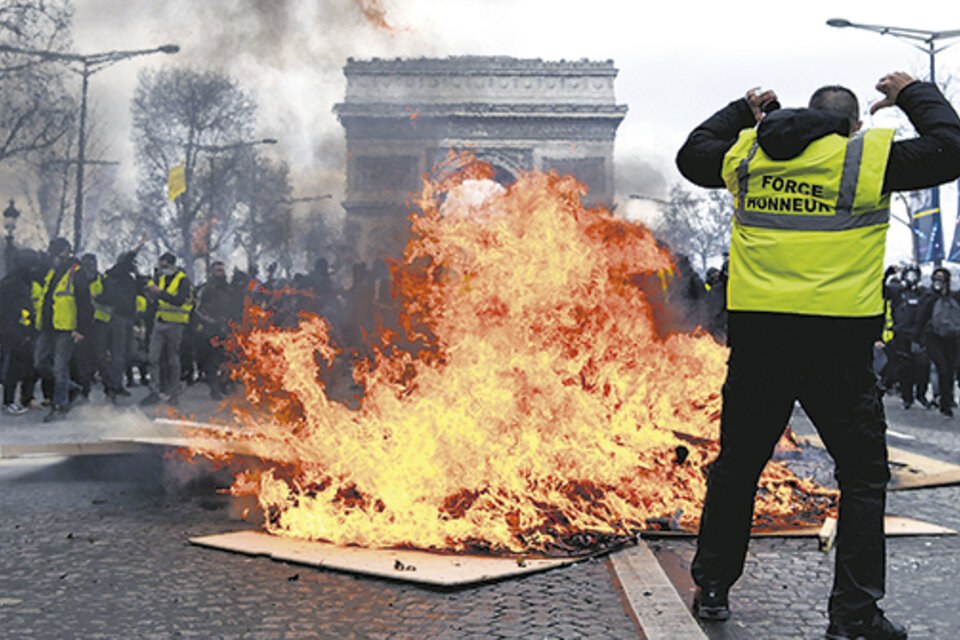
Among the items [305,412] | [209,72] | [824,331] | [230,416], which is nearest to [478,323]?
[305,412]

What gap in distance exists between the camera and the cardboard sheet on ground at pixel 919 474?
6.14 m

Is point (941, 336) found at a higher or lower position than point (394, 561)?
higher

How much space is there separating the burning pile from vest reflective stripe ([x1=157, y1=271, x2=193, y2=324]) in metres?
5.89

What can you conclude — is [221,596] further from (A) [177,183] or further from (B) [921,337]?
(A) [177,183]

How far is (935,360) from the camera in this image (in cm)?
1226

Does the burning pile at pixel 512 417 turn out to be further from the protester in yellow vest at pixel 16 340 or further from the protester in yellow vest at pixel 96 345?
the protester in yellow vest at pixel 96 345

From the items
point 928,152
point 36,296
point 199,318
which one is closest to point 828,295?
point 928,152

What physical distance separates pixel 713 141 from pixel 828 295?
70 cm

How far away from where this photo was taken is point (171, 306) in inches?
462

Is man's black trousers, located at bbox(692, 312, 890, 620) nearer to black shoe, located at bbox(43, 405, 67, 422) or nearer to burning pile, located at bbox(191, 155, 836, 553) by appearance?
burning pile, located at bbox(191, 155, 836, 553)

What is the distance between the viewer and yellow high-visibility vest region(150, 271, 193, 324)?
11.7 metres

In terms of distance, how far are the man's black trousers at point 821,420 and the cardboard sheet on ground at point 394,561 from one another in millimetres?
838

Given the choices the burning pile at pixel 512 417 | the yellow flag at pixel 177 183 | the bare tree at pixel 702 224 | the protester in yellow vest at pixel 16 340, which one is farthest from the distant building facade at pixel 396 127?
the bare tree at pixel 702 224

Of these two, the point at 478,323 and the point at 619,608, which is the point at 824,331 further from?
the point at 478,323
